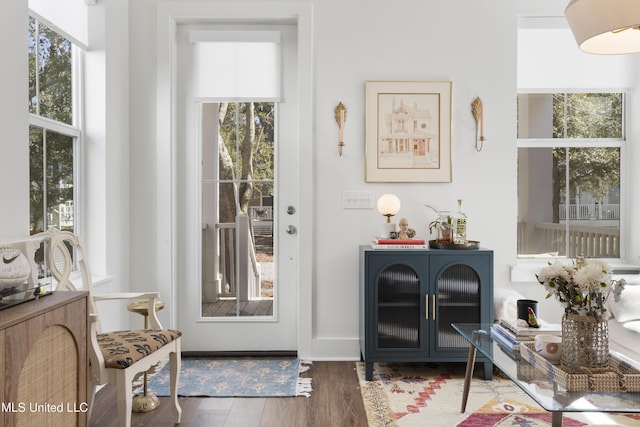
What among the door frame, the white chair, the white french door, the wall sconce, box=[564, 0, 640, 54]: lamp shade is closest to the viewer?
box=[564, 0, 640, 54]: lamp shade

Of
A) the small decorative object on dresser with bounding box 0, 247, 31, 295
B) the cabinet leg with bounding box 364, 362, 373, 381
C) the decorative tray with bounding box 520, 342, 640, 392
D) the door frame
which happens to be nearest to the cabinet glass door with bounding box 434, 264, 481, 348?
the cabinet leg with bounding box 364, 362, 373, 381

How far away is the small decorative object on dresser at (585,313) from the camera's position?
1785 mm

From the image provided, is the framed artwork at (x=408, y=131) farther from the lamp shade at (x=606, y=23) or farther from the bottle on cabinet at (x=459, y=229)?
the lamp shade at (x=606, y=23)

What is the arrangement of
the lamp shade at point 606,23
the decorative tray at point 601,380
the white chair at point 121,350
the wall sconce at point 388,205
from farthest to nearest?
the wall sconce at point 388,205, the white chair at point 121,350, the decorative tray at point 601,380, the lamp shade at point 606,23

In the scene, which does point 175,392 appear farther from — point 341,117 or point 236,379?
point 341,117

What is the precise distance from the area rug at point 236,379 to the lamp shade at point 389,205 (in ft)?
3.80

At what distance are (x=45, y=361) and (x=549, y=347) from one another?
1.81 m

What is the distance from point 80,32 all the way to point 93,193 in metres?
0.98

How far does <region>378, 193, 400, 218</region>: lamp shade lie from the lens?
131 inches

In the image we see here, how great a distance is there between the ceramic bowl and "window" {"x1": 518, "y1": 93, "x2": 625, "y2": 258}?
1.79m

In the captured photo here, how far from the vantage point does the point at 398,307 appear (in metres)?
3.12

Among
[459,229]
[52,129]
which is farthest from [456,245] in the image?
[52,129]

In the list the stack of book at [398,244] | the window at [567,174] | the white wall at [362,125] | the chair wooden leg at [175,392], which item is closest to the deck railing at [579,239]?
the window at [567,174]

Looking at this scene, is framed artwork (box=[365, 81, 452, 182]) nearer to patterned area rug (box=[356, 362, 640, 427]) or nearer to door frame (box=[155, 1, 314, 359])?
door frame (box=[155, 1, 314, 359])
